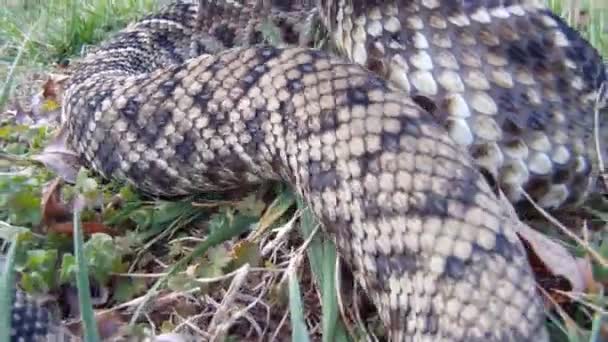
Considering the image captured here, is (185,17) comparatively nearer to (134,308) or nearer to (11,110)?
(11,110)

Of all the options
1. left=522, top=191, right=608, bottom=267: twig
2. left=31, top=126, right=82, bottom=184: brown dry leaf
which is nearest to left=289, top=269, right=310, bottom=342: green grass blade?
left=522, top=191, right=608, bottom=267: twig

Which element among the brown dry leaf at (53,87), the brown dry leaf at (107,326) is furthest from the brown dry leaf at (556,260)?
the brown dry leaf at (53,87)

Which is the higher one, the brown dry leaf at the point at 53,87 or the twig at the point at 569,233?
the twig at the point at 569,233

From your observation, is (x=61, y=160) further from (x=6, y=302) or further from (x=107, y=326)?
(x=6, y=302)

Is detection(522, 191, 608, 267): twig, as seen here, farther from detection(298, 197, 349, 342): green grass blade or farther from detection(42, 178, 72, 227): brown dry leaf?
detection(42, 178, 72, 227): brown dry leaf

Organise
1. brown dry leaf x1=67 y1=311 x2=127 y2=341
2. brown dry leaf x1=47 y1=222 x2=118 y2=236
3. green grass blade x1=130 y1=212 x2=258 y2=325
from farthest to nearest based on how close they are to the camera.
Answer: brown dry leaf x1=47 y1=222 x2=118 y2=236 < green grass blade x1=130 y1=212 x2=258 y2=325 < brown dry leaf x1=67 y1=311 x2=127 y2=341

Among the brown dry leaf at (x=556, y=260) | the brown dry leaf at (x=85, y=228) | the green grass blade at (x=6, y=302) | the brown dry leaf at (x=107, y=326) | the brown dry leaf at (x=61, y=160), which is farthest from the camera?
the brown dry leaf at (x=61, y=160)

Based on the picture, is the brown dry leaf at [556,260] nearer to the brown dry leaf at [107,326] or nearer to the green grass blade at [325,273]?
the green grass blade at [325,273]

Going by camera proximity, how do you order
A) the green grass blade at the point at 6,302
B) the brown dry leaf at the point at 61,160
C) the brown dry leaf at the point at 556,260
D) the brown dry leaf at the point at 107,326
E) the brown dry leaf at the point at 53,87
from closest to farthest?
the green grass blade at the point at 6,302, the brown dry leaf at the point at 556,260, the brown dry leaf at the point at 107,326, the brown dry leaf at the point at 61,160, the brown dry leaf at the point at 53,87
